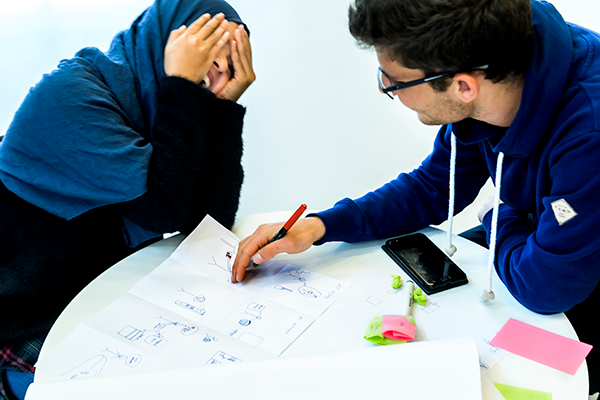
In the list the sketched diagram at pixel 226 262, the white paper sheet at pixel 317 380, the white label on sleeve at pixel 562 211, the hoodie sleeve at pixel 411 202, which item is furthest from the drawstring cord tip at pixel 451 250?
the sketched diagram at pixel 226 262

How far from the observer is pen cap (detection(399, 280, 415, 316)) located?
834 mm

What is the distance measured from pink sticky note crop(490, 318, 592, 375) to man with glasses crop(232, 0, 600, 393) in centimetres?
6

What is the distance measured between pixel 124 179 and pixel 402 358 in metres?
0.64

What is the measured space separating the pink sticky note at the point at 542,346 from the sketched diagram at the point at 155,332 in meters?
0.50

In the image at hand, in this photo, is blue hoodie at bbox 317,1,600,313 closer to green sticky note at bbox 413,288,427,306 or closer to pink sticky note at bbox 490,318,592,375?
pink sticky note at bbox 490,318,592,375

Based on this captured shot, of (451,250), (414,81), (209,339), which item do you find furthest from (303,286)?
(414,81)

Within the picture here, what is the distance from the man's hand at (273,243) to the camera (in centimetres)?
95

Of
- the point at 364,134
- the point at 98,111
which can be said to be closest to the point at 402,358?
the point at 98,111

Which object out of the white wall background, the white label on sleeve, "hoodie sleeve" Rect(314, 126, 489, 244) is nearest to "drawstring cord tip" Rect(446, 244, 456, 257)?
"hoodie sleeve" Rect(314, 126, 489, 244)

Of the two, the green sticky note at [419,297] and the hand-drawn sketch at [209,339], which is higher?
the hand-drawn sketch at [209,339]

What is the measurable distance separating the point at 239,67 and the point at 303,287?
55 cm

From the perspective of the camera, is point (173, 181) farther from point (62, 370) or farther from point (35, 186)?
point (62, 370)

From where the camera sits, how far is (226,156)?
45.8 inches

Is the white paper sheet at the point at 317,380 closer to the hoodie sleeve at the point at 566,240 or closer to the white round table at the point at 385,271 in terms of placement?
the white round table at the point at 385,271
